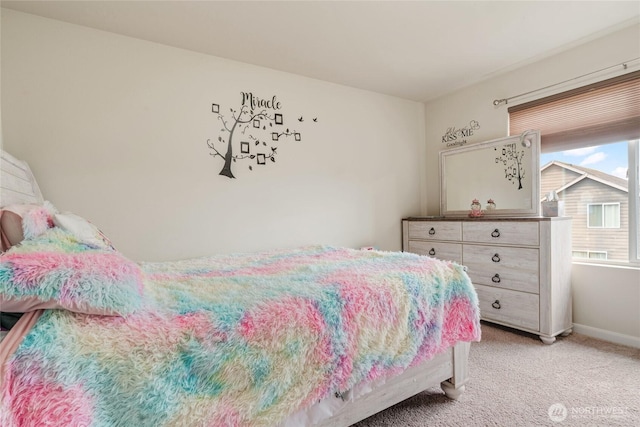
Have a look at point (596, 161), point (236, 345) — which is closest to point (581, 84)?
point (596, 161)

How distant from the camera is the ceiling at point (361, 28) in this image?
193 cm

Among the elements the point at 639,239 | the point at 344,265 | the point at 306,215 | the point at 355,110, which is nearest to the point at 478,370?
the point at 344,265

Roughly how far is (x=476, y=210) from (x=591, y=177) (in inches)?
35.4

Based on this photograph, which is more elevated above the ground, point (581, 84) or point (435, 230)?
point (581, 84)

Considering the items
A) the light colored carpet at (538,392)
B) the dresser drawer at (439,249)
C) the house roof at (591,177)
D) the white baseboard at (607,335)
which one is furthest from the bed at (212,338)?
the house roof at (591,177)

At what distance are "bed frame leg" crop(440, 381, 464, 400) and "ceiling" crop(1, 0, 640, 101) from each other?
89.2 inches

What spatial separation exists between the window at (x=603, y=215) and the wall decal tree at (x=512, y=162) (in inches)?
21.3

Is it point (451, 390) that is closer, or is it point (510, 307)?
point (451, 390)

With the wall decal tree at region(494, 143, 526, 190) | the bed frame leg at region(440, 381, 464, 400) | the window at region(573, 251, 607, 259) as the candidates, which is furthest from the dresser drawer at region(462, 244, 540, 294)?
the bed frame leg at region(440, 381, 464, 400)

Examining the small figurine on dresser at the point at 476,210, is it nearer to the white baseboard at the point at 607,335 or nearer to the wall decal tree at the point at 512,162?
the wall decal tree at the point at 512,162

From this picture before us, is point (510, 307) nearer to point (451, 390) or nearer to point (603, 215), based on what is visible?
point (603, 215)

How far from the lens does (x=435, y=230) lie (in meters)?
3.11

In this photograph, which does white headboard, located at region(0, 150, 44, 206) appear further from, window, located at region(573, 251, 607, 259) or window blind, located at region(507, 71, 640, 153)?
window, located at region(573, 251, 607, 259)

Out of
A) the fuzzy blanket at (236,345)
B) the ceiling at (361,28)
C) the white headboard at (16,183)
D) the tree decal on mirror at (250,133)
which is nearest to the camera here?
the fuzzy blanket at (236,345)
